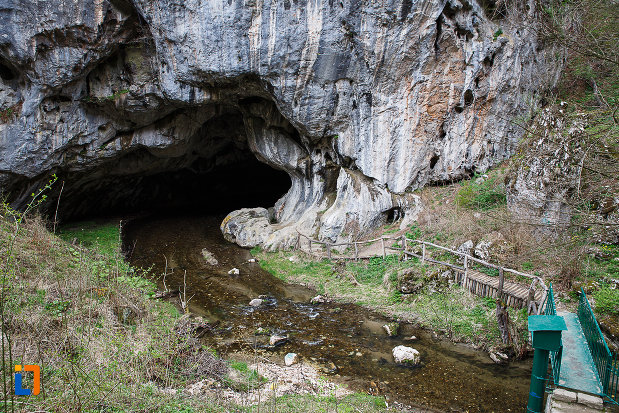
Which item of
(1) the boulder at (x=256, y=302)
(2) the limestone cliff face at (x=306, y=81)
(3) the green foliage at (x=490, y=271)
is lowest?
(1) the boulder at (x=256, y=302)

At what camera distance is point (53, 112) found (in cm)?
1549

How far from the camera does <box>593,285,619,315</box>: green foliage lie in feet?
24.2

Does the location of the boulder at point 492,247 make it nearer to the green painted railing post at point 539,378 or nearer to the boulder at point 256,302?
the boulder at point 256,302

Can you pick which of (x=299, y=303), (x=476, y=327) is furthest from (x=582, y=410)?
(x=299, y=303)

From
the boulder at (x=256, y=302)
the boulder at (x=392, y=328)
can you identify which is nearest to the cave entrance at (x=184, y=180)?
the boulder at (x=256, y=302)

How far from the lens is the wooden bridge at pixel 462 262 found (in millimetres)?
9031

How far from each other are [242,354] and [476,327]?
18.5 feet

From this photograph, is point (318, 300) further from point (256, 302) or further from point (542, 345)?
point (542, 345)

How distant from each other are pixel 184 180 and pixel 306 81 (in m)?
15.0

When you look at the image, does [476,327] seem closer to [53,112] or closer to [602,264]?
[602,264]

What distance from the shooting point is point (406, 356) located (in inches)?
329

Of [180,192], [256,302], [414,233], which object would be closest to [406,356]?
[256,302]

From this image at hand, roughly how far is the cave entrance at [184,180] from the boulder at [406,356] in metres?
15.2

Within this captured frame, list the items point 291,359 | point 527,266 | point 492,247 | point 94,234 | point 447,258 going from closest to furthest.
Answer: point 291,359 < point 527,266 < point 492,247 < point 447,258 < point 94,234
